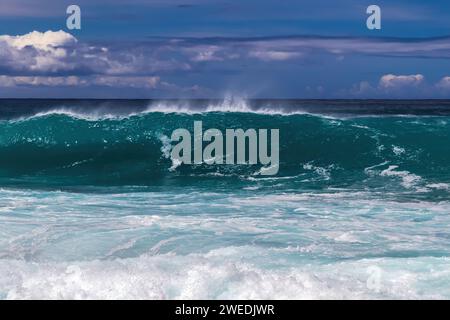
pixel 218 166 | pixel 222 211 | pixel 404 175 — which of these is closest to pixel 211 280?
pixel 222 211

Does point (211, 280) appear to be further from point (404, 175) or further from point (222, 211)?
point (404, 175)

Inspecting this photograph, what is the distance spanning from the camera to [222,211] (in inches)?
533

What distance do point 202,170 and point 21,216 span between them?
8905 millimetres

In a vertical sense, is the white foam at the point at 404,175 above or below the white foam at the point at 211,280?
below

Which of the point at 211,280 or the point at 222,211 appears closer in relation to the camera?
the point at 211,280

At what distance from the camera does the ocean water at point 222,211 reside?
26.4 ft

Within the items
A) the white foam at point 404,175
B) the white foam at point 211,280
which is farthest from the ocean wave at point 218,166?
the white foam at point 211,280

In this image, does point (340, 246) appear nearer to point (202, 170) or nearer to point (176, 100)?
point (202, 170)

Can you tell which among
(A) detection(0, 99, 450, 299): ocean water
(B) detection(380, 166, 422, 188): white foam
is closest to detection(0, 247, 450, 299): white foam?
(A) detection(0, 99, 450, 299): ocean water

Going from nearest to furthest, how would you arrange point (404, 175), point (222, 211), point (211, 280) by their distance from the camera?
1. point (211, 280)
2. point (222, 211)
3. point (404, 175)

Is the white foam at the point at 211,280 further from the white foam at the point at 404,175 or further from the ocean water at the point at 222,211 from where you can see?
the white foam at the point at 404,175


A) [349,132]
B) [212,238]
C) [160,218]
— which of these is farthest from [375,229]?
[349,132]

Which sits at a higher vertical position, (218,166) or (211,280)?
(211,280)

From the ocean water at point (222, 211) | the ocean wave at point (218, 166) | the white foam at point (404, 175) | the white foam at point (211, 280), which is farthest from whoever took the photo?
the ocean wave at point (218, 166)
